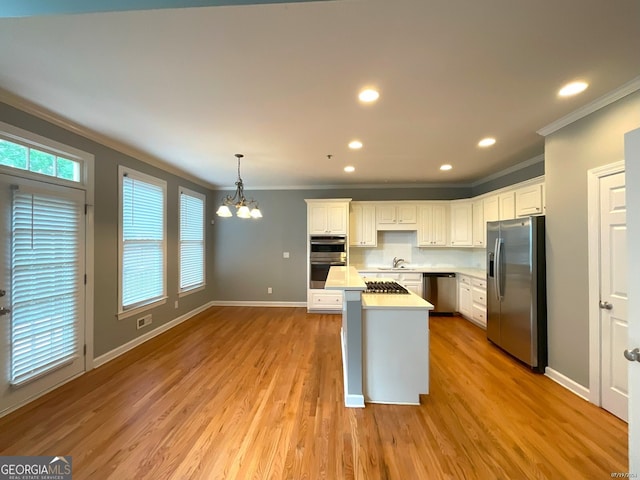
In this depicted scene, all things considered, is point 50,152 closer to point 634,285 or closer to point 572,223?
point 634,285

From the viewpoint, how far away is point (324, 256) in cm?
520

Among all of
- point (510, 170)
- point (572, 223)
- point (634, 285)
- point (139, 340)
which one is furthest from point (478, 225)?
point (139, 340)

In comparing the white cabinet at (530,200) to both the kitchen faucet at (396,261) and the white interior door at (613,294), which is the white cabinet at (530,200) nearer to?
the white interior door at (613,294)

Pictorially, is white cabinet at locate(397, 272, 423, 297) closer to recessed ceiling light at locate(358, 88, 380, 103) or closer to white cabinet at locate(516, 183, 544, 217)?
white cabinet at locate(516, 183, 544, 217)

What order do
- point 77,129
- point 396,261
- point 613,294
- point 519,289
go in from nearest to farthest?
point 613,294, point 77,129, point 519,289, point 396,261

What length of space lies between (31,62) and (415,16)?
246 cm

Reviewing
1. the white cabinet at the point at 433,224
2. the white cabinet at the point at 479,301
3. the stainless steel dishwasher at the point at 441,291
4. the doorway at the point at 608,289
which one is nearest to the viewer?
the doorway at the point at 608,289

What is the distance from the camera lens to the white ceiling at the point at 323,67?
4.54ft

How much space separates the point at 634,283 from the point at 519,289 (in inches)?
83.2

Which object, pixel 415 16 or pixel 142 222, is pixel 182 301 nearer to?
pixel 142 222

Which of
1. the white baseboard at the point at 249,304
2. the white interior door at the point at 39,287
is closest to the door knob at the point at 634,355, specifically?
the white interior door at the point at 39,287

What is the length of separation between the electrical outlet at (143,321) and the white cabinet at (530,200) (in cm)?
557

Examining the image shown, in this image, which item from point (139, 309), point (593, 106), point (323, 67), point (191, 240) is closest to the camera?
point (323, 67)
